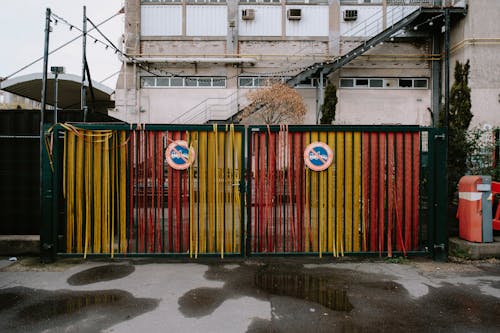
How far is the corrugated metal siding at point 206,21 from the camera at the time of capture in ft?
74.7

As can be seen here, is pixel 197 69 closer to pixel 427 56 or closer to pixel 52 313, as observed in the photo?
pixel 427 56

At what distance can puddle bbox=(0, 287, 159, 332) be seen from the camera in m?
3.98

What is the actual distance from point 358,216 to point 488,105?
19.6 m

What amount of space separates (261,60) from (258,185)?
1786 centimetres

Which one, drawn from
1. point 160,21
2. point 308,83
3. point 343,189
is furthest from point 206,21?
point 343,189

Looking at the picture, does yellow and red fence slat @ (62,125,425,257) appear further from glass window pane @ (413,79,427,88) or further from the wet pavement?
glass window pane @ (413,79,427,88)

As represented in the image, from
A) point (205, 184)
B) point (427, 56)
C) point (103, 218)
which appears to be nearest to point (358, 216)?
point (205, 184)

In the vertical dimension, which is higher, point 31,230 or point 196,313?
point 31,230

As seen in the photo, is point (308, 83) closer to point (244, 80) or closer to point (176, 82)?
point (244, 80)

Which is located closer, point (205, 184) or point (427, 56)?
point (205, 184)

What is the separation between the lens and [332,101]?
21.0m

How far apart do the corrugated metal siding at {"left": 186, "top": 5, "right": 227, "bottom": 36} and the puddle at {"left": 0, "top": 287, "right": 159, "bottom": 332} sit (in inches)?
808

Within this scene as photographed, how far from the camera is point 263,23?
22938mm

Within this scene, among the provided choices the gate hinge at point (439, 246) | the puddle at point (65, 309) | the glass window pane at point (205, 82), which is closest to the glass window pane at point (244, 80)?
the glass window pane at point (205, 82)
